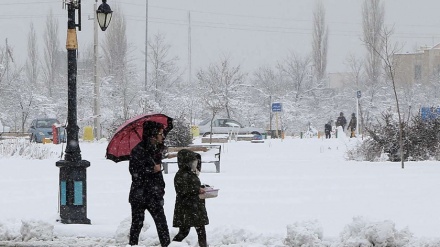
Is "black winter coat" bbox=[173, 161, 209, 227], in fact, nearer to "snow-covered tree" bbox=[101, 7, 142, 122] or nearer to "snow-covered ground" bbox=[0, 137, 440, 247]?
"snow-covered ground" bbox=[0, 137, 440, 247]

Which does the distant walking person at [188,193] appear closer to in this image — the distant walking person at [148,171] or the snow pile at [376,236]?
the distant walking person at [148,171]

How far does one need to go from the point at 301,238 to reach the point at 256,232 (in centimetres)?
78

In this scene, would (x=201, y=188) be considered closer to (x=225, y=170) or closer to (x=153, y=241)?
(x=153, y=241)

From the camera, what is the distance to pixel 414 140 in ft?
73.8

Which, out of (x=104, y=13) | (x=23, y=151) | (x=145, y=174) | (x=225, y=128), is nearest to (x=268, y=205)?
(x=104, y=13)

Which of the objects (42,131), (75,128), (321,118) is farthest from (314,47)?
(75,128)

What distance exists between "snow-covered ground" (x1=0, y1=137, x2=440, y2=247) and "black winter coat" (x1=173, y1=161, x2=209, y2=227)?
1.17ft

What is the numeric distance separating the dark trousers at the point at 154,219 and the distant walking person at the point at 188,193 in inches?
8.3

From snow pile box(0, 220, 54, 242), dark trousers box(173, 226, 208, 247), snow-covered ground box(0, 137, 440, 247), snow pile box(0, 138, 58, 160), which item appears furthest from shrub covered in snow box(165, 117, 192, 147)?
dark trousers box(173, 226, 208, 247)

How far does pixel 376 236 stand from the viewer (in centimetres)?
903

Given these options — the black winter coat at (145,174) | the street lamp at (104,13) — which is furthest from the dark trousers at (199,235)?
the street lamp at (104,13)

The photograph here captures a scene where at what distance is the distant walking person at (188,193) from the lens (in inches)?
333

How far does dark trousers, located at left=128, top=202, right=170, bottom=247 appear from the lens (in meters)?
8.67

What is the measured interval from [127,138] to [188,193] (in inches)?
53.6
